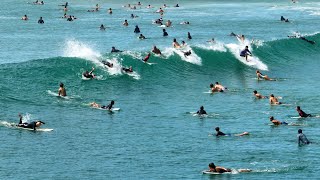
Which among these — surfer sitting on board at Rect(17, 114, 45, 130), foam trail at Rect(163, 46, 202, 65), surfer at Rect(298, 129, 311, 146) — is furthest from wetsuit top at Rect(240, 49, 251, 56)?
surfer sitting on board at Rect(17, 114, 45, 130)

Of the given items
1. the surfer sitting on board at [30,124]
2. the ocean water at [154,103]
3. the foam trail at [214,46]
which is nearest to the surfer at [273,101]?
the ocean water at [154,103]

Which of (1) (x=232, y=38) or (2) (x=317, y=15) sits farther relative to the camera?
(2) (x=317, y=15)

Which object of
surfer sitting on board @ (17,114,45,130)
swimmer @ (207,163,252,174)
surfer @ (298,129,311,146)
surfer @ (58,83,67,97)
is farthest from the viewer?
surfer @ (58,83,67,97)

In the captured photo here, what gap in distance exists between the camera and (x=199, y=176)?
4134cm

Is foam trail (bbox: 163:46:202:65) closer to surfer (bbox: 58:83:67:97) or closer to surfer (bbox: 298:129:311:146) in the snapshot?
surfer (bbox: 58:83:67:97)

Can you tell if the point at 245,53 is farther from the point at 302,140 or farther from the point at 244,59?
the point at 302,140

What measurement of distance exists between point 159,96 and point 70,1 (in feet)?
319

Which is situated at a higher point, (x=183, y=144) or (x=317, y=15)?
(x=317, y=15)

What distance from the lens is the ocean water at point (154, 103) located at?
43.7 meters

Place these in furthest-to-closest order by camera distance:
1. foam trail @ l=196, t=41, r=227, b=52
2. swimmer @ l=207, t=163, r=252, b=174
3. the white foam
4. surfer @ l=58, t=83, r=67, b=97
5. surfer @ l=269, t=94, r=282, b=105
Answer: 1. foam trail @ l=196, t=41, r=227, b=52
2. the white foam
3. surfer @ l=58, t=83, r=67, b=97
4. surfer @ l=269, t=94, r=282, b=105
5. swimmer @ l=207, t=163, r=252, b=174

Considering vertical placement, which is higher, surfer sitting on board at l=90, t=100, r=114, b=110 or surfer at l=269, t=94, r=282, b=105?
surfer at l=269, t=94, r=282, b=105

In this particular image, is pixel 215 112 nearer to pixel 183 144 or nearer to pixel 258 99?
pixel 258 99

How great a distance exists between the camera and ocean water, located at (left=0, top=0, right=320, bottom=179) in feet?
143

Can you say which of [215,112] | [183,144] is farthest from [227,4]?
[183,144]
